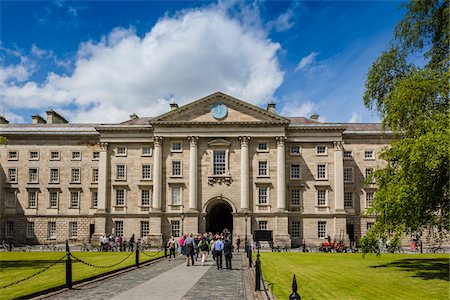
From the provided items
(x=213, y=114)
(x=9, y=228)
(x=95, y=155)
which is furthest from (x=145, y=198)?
(x=9, y=228)

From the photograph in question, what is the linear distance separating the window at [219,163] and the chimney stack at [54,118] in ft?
76.7

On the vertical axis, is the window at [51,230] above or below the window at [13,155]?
below

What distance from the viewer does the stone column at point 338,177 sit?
52.2 m

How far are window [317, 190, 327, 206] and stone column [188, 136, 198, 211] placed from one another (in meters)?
13.5

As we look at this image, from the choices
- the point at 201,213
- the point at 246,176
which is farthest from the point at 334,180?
the point at 201,213

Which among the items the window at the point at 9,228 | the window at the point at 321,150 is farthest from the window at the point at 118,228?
the window at the point at 321,150

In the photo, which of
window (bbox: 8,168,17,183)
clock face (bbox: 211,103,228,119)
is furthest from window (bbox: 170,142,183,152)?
window (bbox: 8,168,17,183)

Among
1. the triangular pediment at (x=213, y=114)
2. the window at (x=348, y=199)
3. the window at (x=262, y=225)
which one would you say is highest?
the triangular pediment at (x=213, y=114)

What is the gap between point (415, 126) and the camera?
921 inches

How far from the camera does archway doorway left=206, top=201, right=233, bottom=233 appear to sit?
54406 mm

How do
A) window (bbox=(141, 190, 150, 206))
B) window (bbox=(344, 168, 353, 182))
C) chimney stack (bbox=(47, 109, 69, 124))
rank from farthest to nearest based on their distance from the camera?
1. chimney stack (bbox=(47, 109, 69, 124))
2. window (bbox=(344, 168, 353, 182))
3. window (bbox=(141, 190, 150, 206))

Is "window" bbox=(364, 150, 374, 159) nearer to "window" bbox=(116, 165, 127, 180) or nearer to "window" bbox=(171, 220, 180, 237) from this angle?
"window" bbox=(171, 220, 180, 237)

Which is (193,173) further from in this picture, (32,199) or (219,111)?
(32,199)

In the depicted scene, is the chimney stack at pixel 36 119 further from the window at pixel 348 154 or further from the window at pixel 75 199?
the window at pixel 348 154
